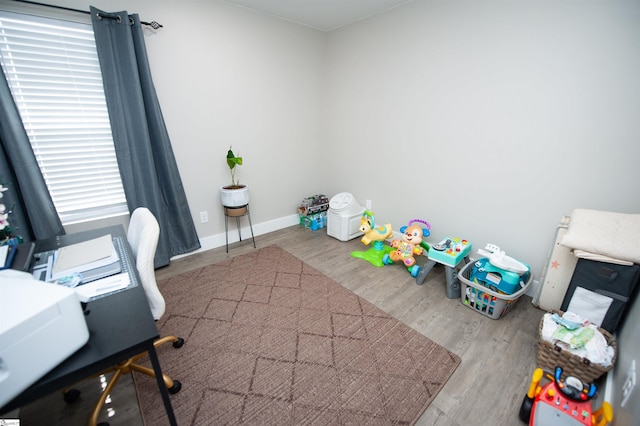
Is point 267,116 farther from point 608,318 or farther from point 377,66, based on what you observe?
point 608,318

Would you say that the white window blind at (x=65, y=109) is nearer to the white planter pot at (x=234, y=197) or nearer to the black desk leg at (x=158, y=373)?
the white planter pot at (x=234, y=197)

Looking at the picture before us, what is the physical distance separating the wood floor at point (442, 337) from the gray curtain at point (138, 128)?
0.53 m

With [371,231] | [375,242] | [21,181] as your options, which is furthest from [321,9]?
[21,181]

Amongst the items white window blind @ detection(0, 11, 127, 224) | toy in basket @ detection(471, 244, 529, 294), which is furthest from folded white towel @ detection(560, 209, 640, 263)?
white window blind @ detection(0, 11, 127, 224)

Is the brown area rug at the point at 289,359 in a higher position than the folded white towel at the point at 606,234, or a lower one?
lower

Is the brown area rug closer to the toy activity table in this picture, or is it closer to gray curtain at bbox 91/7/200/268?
the toy activity table

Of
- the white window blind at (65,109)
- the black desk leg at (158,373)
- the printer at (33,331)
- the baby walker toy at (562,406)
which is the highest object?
the white window blind at (65,109)

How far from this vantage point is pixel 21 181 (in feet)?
5.74

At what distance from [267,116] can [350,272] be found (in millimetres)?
1879

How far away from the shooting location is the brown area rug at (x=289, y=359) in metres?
1.25

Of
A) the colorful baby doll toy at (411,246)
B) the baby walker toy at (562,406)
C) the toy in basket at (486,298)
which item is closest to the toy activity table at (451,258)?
the toy in basket at (486,298)

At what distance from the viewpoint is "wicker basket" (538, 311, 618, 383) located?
1.25 meters

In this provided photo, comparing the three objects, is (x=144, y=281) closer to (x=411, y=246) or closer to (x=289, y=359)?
(x=289, y=359)

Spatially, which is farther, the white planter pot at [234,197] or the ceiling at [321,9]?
the white planter pot at [234,197]
